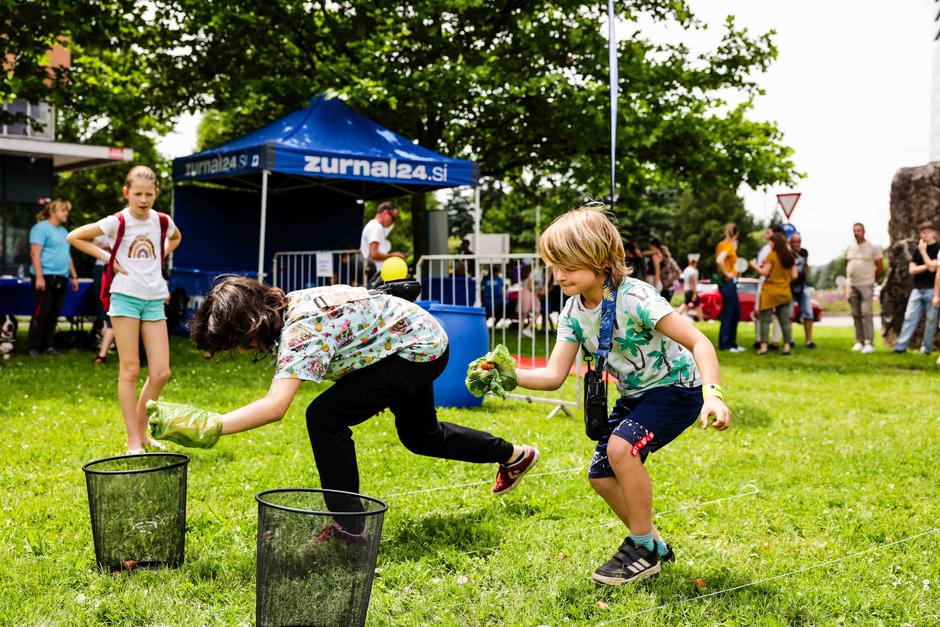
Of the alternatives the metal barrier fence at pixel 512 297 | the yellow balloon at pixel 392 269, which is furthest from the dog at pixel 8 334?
the yellow balloon at pixel 392 269

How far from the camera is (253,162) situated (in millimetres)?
11570

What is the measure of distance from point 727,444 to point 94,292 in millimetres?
8489

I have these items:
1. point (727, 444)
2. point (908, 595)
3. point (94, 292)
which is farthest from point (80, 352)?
point (908, 595)

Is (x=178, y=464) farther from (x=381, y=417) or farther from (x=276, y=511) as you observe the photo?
(x=381, y=417)

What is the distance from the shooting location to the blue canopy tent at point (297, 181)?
1182 centimetres

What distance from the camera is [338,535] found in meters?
2.56

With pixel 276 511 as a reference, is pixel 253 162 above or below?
above

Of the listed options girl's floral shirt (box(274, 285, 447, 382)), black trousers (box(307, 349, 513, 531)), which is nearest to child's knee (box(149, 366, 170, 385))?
black trousers (box(307, 349, 513, 531))

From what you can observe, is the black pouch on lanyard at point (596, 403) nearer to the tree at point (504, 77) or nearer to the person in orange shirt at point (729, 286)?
the person in orange shirt at point (729, 286)

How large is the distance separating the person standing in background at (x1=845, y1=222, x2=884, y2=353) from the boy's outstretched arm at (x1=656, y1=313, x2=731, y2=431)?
11889 mm

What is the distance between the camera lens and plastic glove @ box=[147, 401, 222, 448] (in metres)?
2.84

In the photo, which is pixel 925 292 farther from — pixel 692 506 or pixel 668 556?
pixel 668 556

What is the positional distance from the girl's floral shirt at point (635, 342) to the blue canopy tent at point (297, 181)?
8395 millimetres

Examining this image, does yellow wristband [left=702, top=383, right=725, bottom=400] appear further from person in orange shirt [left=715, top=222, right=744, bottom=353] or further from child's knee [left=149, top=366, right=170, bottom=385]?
person in orange shirt [left=715, top=222, right=744, bottom=353]
